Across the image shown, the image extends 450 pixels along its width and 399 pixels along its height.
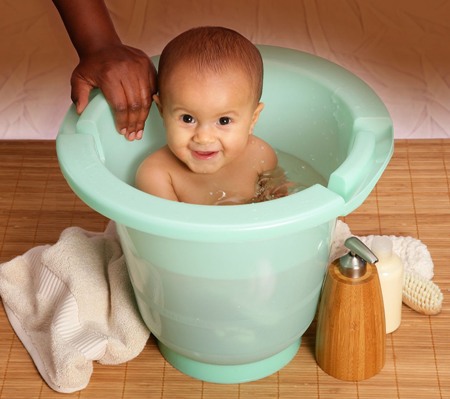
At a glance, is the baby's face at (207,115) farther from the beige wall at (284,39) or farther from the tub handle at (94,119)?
the beige wall at (284,39)

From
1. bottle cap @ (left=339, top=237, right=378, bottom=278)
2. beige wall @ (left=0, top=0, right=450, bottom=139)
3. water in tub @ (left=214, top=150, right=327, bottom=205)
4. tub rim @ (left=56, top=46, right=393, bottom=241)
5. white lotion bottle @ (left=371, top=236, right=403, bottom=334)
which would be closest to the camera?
tub rim @ (left=56, top=46, right=393, bottom=241)

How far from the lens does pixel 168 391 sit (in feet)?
4.86

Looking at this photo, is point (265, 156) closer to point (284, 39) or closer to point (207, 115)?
point (207, 115)

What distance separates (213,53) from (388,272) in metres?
0.44

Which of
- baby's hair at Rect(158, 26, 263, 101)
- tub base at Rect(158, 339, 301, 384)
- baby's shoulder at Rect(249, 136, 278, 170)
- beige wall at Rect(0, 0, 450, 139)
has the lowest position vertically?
beige wall at Rect(0, 0, 450, 139)

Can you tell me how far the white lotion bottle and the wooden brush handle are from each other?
2.5 inches

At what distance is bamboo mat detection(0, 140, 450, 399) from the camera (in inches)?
58.2

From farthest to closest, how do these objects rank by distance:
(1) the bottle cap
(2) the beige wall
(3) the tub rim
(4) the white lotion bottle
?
(2) the beige wall < (4) the white lotion bottle < (1) the bottle cap < (3) the tub rim

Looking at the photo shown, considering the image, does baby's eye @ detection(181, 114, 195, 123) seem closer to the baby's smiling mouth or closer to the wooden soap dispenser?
the baby's smiling mouth

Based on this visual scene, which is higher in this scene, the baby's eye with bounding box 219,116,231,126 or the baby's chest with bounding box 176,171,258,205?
the baby's eye with bounding box 219,116,231,126

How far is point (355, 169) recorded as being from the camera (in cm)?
129

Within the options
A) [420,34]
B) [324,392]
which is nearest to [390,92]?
[420,34]

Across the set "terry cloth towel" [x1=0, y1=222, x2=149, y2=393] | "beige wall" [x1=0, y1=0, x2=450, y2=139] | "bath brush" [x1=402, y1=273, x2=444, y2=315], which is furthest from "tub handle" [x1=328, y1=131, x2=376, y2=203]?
"beige wall" [x1=0, y1=0, x2=450, y2=139]

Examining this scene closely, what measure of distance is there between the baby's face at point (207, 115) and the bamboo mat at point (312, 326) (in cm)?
34
